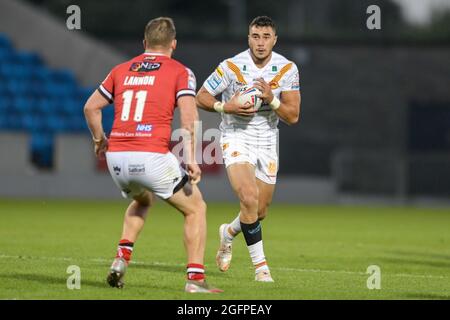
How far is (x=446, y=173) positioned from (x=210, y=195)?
6.82m

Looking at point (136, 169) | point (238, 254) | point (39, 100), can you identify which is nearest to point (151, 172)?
point (136, 169)

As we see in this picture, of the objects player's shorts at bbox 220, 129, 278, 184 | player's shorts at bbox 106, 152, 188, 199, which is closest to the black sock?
player's shorts at bbox 220, 129, 278, 184

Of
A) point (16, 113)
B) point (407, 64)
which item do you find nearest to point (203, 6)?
point (407, 64)

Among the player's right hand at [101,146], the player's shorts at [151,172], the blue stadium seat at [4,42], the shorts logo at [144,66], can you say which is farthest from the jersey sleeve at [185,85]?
the blue stadium seat at [4,42]

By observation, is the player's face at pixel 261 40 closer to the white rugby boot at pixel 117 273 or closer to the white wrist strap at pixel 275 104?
the white wrist strap at pixel 275 104

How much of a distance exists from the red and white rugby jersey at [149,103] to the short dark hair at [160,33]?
0.12 m

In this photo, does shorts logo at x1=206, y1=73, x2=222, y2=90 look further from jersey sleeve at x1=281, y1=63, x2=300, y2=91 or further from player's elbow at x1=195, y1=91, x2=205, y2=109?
jersey sleeve at x1=281, y1=63, x2=300, y2=91

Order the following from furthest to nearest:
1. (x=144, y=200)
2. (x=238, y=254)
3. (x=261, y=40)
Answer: (x=238, y=254) → (x=261, y=40) → (x=144, y=200)

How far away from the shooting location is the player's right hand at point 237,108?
413 inches

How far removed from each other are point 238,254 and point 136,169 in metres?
5.20

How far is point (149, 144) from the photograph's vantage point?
29.2ft

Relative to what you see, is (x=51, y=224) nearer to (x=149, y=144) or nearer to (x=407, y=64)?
(x=149, y=144)

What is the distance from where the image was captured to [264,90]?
1039cm

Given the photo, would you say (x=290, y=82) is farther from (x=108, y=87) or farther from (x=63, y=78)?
(x=63, y=78)
